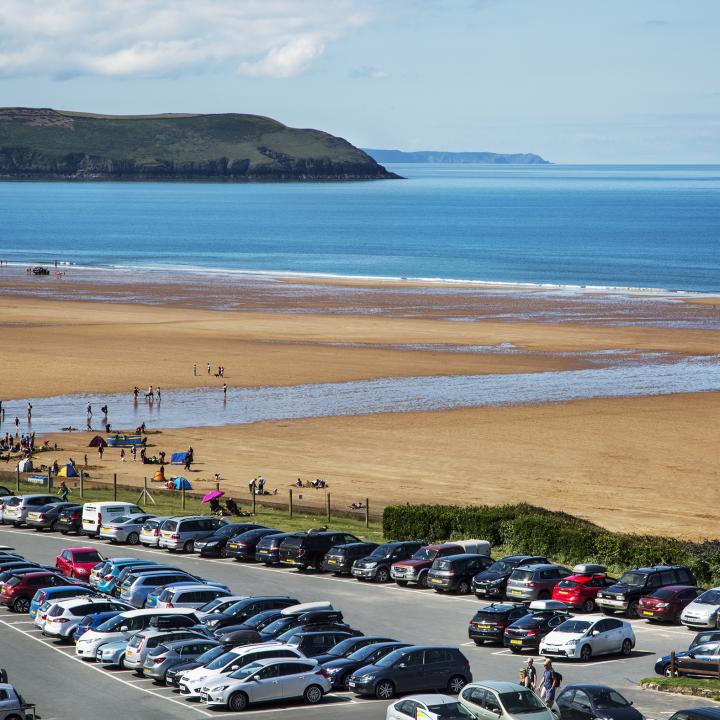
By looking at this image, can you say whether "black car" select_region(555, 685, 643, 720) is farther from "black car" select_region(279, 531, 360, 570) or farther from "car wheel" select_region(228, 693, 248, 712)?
"black car" select_region(279, 531, 360, 570)

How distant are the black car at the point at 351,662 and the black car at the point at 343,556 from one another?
11230mm

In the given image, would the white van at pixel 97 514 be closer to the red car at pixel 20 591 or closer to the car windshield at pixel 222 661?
the red car at pixel 20 591

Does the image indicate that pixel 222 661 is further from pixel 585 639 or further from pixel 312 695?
pixel 585 639

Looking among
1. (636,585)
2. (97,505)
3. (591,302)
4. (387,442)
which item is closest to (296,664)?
(636,585)

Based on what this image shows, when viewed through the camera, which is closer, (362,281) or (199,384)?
(199,384)

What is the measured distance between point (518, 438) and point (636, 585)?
107ft

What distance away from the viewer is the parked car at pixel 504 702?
80.1ft

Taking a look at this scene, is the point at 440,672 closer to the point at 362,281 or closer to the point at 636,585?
the point at 636,585

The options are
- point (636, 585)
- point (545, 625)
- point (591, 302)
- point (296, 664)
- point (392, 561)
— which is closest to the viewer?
point (296, 664)

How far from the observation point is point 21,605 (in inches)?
1430

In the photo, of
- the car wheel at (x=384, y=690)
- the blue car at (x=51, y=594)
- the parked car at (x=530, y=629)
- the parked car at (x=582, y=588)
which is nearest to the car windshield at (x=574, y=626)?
the parked car at (x=530, y=629)

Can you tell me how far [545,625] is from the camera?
32.2 m

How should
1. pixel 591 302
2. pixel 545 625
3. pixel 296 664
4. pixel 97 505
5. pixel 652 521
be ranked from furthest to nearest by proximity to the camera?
pixel 591 302, pixel 652 521, pixel 97 505, pixel 545 625, pixel 296 664

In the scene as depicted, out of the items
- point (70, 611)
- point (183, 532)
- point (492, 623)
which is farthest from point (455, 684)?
point (183, 532)
